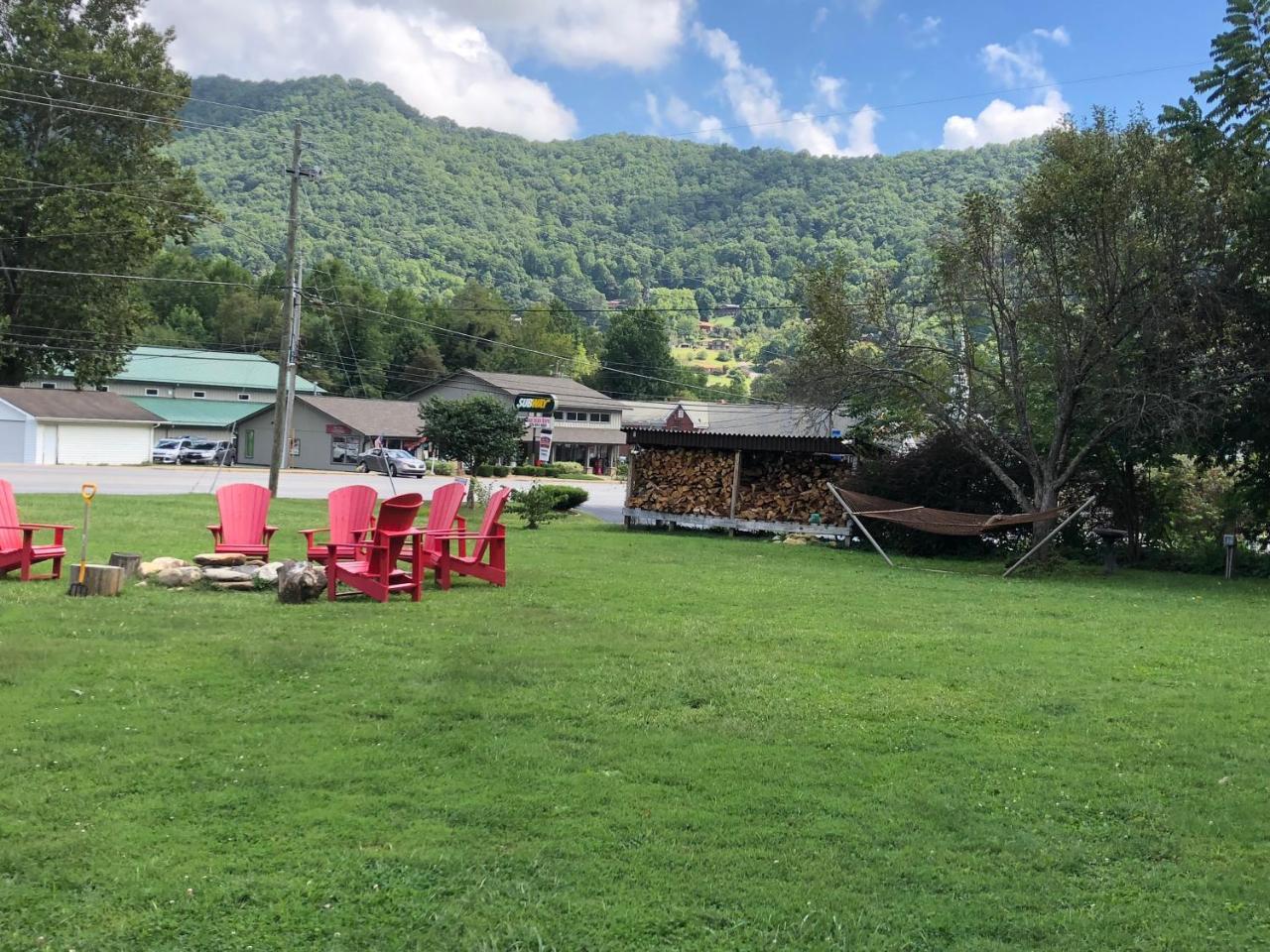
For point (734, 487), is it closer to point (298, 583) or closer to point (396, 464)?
point (298, 583)

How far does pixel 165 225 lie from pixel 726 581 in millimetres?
34119

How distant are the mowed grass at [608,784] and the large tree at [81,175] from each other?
33051 mm

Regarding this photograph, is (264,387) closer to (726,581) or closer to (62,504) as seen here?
(62,504)

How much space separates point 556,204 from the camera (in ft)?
310

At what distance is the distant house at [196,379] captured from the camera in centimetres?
6506

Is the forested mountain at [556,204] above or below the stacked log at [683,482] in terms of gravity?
above

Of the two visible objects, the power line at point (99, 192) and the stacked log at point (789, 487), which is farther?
the power line at point (99, 192)

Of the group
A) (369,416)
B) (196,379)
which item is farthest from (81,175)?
(196,379)

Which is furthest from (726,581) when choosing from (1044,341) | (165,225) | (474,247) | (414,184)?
(414,184)

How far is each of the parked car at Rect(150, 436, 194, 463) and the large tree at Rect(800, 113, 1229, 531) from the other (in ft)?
141

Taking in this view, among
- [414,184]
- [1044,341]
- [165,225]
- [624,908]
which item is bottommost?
[624,908]

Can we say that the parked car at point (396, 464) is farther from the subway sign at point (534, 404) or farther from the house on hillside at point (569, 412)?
the house on hillside at point (569, 412)

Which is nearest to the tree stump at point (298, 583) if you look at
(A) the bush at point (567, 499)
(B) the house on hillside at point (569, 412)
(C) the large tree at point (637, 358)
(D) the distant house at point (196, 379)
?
(A) the bush at point (567, 499)

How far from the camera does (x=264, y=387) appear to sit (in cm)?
6806
